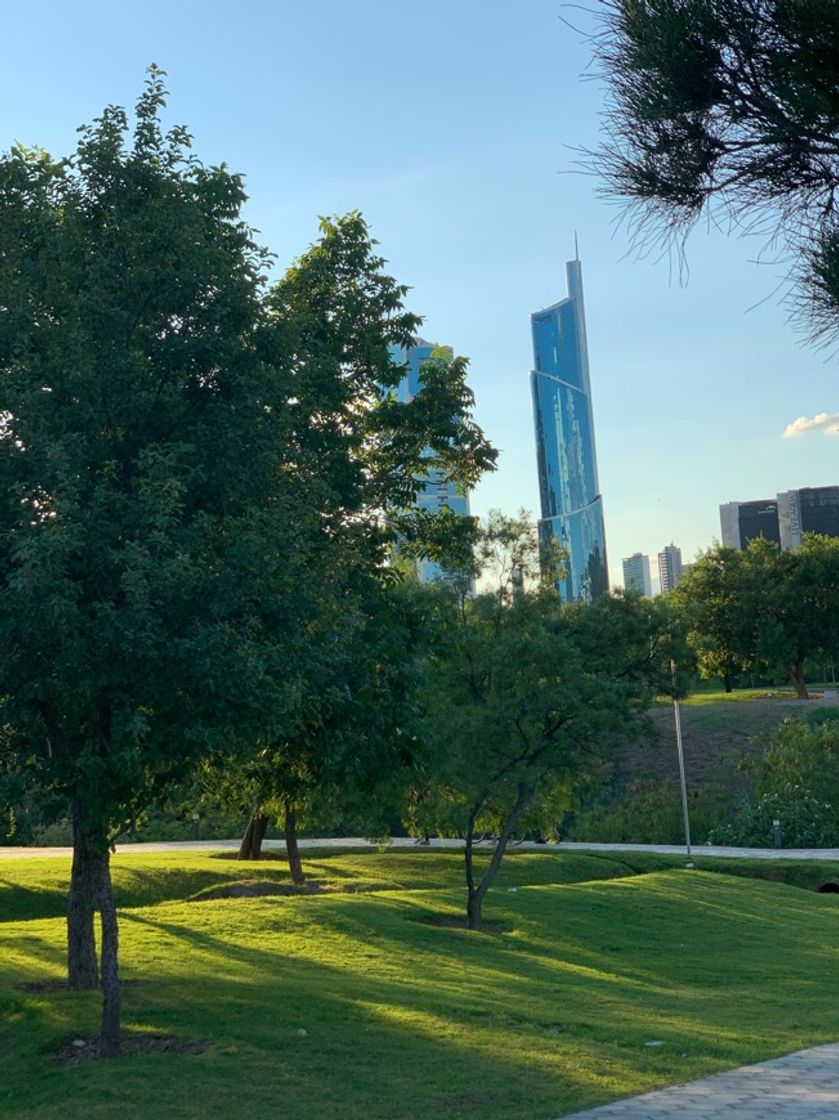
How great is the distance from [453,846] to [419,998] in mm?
25368

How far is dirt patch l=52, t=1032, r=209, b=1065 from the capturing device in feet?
39.4

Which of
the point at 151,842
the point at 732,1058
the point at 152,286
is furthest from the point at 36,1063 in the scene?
the point at 151,842

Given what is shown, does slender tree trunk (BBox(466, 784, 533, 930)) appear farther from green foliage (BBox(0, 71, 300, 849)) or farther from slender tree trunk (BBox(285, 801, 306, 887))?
green foliage (BBox(0, 71, 300, 849))

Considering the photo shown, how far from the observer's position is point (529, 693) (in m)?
22.0

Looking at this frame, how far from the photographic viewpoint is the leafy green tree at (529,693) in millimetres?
21891

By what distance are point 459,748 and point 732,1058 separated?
10871mm

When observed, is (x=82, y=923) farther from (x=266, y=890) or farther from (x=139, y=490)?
(x=266, y=890)

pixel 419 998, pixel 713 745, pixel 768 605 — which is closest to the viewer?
pixel 419 998

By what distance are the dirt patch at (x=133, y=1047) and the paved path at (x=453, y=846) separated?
2553 centimetres

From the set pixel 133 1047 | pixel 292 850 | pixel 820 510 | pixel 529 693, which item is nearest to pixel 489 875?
pixel 529 693

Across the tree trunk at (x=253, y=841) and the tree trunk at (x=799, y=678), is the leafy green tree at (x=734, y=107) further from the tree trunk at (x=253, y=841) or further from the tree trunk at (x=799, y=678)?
the tree trunk at (x=799, y=678)

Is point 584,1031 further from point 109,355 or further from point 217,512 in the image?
point 109,355

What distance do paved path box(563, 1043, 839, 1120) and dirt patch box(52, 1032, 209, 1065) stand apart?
430 centimetres

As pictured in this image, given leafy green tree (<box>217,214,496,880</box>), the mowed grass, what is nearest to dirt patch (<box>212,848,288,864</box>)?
the mowed grass
